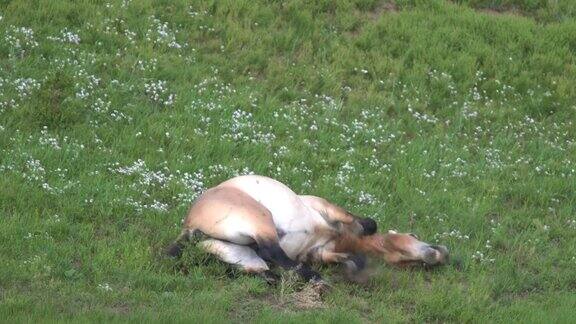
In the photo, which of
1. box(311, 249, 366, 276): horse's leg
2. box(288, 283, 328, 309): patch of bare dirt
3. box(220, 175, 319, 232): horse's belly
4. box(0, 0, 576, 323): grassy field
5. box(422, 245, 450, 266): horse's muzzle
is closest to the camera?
box(288, 283, 328, 309): patch of bare dirt

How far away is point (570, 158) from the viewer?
451 inches

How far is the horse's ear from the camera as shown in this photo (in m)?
8.64

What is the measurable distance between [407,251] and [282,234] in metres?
1.05

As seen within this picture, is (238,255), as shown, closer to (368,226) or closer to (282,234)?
(282,234)

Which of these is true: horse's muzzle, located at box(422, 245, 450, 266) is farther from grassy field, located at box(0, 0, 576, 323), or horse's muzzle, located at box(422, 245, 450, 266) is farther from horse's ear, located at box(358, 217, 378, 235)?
horse's ear, located at box(358, 217, 378, 235)

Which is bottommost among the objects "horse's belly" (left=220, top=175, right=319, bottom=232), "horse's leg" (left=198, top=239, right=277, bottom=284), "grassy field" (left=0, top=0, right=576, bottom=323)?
"grassy field" (left=0, top=0, right=576, bottom=323)

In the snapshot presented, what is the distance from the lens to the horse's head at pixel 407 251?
8.59 meters

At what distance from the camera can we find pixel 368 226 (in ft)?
28.3

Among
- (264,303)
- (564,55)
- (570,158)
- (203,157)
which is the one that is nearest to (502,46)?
(564,55)

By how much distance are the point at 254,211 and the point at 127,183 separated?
68.6 inches

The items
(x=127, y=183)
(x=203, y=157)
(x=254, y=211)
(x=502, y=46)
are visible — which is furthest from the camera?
(x=502, y=46)

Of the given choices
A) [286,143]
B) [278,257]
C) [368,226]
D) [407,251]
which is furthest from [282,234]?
[286,143]

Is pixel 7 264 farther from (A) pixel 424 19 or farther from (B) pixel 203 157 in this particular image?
→ (A) pixel 424 19

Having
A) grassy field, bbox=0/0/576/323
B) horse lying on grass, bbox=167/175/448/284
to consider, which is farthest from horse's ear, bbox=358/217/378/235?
grassy field, bbox=0/0/576/323
